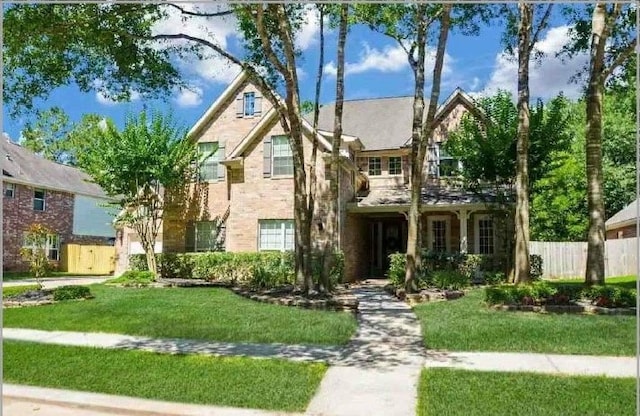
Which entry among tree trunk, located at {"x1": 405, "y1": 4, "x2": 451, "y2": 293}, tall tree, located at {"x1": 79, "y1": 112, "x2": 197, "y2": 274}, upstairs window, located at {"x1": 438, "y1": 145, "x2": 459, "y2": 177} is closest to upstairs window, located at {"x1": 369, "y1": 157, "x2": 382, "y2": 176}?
upstairs window, located at {"x1": 438, "y1": 145, "x2": 459, "y2": 177}

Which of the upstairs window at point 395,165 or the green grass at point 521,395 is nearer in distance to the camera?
the green grass at point 521,395

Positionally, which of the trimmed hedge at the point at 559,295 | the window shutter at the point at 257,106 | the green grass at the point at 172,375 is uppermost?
the window shutter at the point at 257,106

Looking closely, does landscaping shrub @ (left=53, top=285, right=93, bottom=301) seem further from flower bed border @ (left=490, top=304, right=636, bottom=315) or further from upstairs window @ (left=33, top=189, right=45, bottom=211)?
upstairs window @ (left=33, top=189, right=45, bottom=211)

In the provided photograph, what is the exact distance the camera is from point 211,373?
5.51m

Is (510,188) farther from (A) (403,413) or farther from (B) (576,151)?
(A) (403,413)

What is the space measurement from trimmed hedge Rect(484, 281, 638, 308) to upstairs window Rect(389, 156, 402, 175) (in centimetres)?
991

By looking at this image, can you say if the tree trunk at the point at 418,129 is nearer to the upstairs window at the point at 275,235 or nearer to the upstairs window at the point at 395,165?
the upstairs window at the point at 275,235

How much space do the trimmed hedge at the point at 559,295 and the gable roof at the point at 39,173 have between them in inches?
665

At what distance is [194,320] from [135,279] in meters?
7.70

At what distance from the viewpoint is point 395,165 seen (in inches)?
768

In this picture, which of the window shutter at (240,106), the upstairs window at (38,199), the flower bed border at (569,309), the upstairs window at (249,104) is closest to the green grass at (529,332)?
the flower bed border at (569,309)

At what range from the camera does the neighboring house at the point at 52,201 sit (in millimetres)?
20891

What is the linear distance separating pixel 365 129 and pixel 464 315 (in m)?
12.6

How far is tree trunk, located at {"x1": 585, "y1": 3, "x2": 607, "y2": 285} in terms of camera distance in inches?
375
